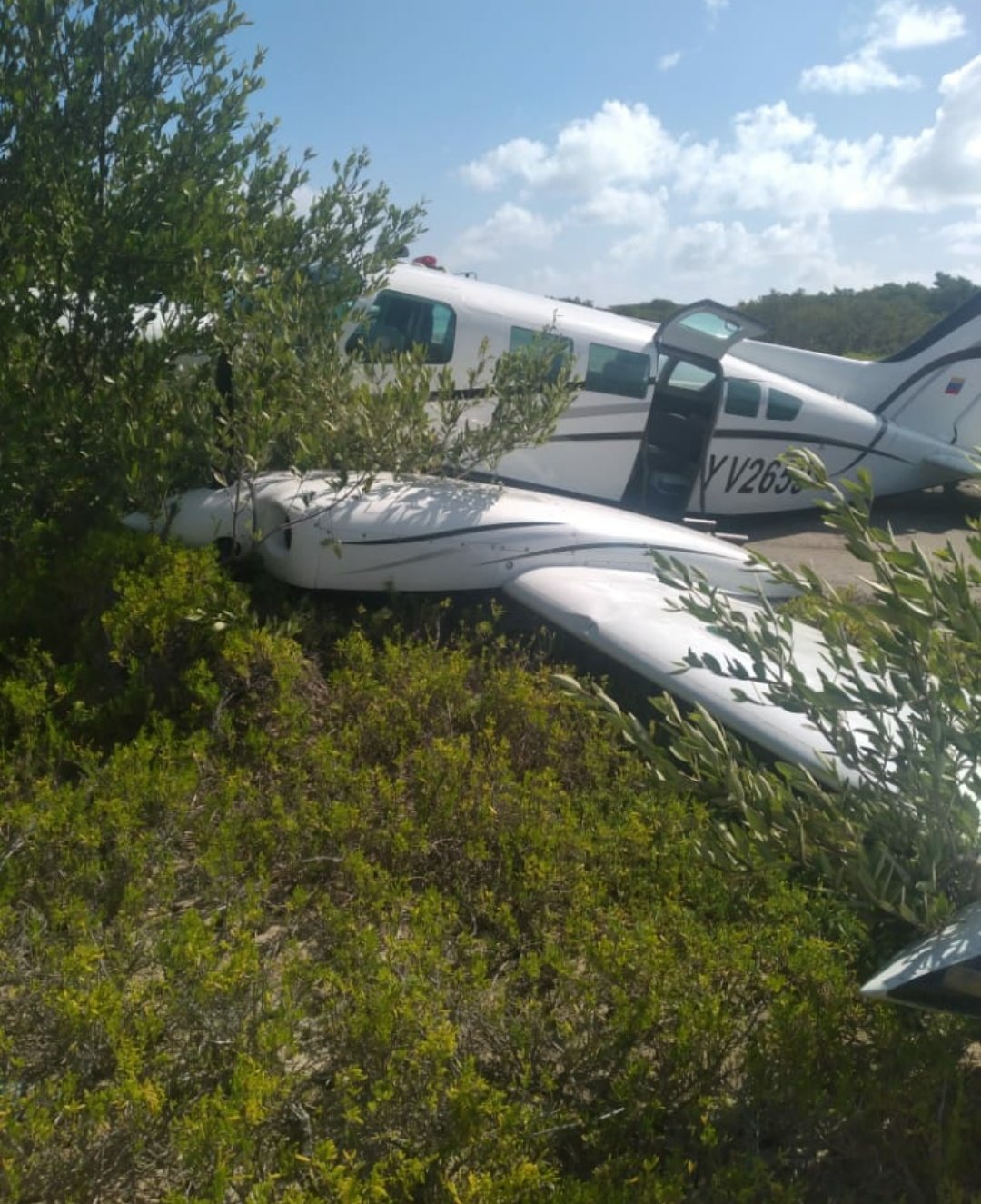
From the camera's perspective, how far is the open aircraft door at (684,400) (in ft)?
29.6

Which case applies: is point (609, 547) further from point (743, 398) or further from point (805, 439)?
point (805, 439)

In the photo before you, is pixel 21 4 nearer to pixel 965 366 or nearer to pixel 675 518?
pixel 675 518

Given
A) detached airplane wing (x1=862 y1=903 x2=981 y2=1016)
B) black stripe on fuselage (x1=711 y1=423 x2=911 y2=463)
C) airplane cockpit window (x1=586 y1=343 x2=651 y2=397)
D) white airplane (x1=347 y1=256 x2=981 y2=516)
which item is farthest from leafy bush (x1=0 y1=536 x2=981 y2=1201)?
black stripe on fuselage (x1=711 y1=423 x2=911 y2=463)

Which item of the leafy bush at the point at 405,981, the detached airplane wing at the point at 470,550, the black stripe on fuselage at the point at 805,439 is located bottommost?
the leafy bush at the point at 405,981

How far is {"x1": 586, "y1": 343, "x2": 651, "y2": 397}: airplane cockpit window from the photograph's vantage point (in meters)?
9.07

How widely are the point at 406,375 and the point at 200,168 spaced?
150 centimetres

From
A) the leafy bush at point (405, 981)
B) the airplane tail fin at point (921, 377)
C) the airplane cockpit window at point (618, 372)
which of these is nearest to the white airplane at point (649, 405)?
the airplane cockpit window at point (618, 372)

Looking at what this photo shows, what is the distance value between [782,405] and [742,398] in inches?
24.9

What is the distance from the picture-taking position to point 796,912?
3.44 metres

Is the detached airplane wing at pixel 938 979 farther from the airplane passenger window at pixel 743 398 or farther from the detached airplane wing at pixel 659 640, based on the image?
the airplane passenger window at pixel 743 398

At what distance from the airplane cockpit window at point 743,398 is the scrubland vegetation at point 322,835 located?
482 cm

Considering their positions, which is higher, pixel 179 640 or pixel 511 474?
pixel 511 474

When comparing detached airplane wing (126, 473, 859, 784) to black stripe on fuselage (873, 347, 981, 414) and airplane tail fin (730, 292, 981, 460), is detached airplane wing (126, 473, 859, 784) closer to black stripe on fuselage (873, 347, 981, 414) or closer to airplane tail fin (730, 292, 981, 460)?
airplane tail fin (730, 292, 981, 460)

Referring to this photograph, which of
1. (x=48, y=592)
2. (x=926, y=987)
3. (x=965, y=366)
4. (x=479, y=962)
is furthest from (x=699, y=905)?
(x=965, y=366)
